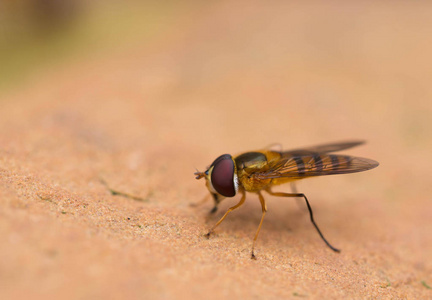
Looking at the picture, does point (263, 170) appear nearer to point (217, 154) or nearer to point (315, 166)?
point (315, 166)

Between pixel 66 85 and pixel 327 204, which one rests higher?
pixel 66 85

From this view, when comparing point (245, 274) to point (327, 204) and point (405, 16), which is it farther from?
point (405, 16)

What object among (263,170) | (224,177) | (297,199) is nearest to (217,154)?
(297,199)

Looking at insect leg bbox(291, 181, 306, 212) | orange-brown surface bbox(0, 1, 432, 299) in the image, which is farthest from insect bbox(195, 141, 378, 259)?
insect leg bbox(291, 181, 306, 212)

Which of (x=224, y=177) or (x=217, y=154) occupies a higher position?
(x=224, y=177)

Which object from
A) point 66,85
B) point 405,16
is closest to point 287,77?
point 66,85

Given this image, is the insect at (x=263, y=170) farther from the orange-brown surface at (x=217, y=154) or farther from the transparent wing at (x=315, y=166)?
the orange-brown surface at (x=217, y=154)

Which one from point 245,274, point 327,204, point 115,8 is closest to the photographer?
point 245,274
